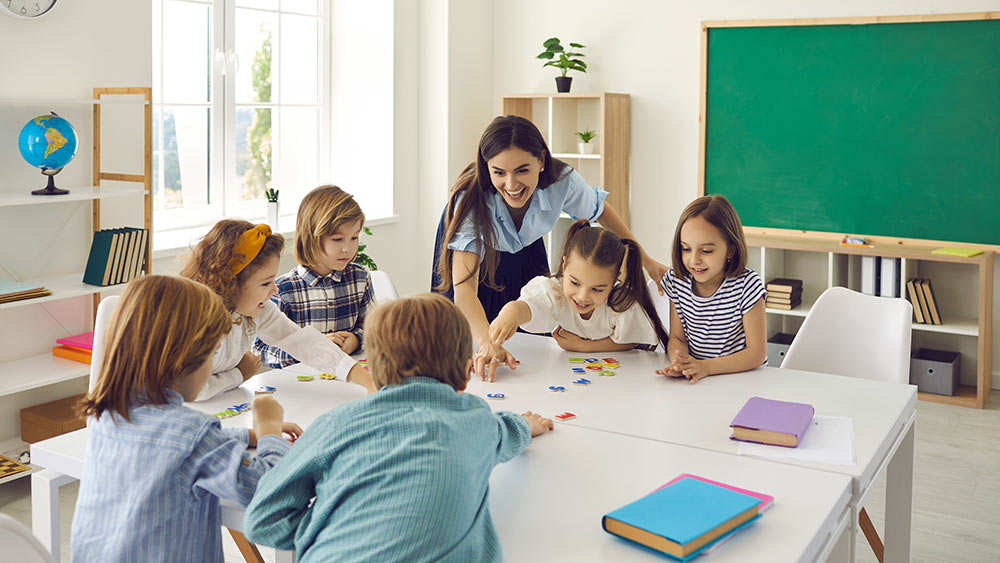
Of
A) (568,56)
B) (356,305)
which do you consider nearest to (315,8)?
(568,56)

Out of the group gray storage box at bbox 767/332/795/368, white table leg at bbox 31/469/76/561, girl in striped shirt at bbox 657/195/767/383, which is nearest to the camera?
white table leg at bbox 31/469/76/561

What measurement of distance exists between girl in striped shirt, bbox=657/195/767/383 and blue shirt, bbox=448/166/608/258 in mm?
481

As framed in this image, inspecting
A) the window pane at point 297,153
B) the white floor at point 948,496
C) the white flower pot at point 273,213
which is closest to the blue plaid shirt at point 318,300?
the white floor at point 948,496

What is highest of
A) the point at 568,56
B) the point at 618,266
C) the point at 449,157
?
the point at 568,56

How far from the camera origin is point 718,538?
1298 millimetres

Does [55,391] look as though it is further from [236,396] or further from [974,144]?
[974,144]

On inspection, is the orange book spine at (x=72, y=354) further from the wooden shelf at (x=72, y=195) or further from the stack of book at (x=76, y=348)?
the wooden shelf at (x=72, y=195)

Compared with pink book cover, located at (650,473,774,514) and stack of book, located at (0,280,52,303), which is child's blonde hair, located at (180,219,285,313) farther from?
stack of book, located at (0,280,52,303)

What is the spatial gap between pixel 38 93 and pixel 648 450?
2.84 m

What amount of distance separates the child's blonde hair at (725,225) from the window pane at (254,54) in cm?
312

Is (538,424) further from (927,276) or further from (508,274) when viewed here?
(927,276)

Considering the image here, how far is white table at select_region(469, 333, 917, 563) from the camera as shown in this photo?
5.81 feet

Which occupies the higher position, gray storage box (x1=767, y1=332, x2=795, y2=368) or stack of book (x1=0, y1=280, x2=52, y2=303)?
stack of book (x1=0, y1=280, x2=52, y2=303)

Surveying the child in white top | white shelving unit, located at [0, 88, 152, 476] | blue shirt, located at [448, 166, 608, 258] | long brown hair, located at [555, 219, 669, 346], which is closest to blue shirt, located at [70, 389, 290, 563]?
the child in white top
